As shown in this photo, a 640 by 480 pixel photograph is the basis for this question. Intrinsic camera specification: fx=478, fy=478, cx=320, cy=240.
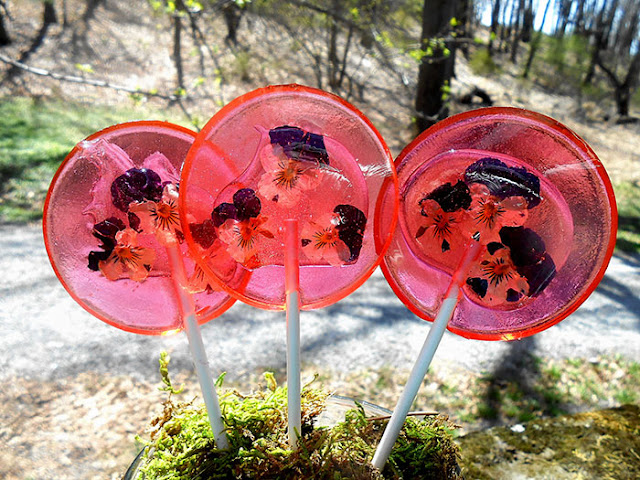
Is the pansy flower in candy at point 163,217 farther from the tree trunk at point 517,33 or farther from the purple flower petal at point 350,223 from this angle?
the tree trunk at point 517,33

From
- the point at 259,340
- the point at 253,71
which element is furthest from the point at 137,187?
the point at 253,71

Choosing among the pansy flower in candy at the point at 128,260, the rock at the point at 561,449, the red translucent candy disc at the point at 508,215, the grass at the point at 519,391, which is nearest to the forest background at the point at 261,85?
the grass at the point at 519,391

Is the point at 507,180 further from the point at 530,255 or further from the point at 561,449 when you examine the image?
the point at 561,449

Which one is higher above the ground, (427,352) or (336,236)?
(336,236)

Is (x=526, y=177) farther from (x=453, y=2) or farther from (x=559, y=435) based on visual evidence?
(x=453, y=2)

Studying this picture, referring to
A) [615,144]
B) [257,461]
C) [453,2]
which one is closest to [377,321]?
[257,461]

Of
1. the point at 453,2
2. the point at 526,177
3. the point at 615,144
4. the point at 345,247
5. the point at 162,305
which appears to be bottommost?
the point at 615,144
